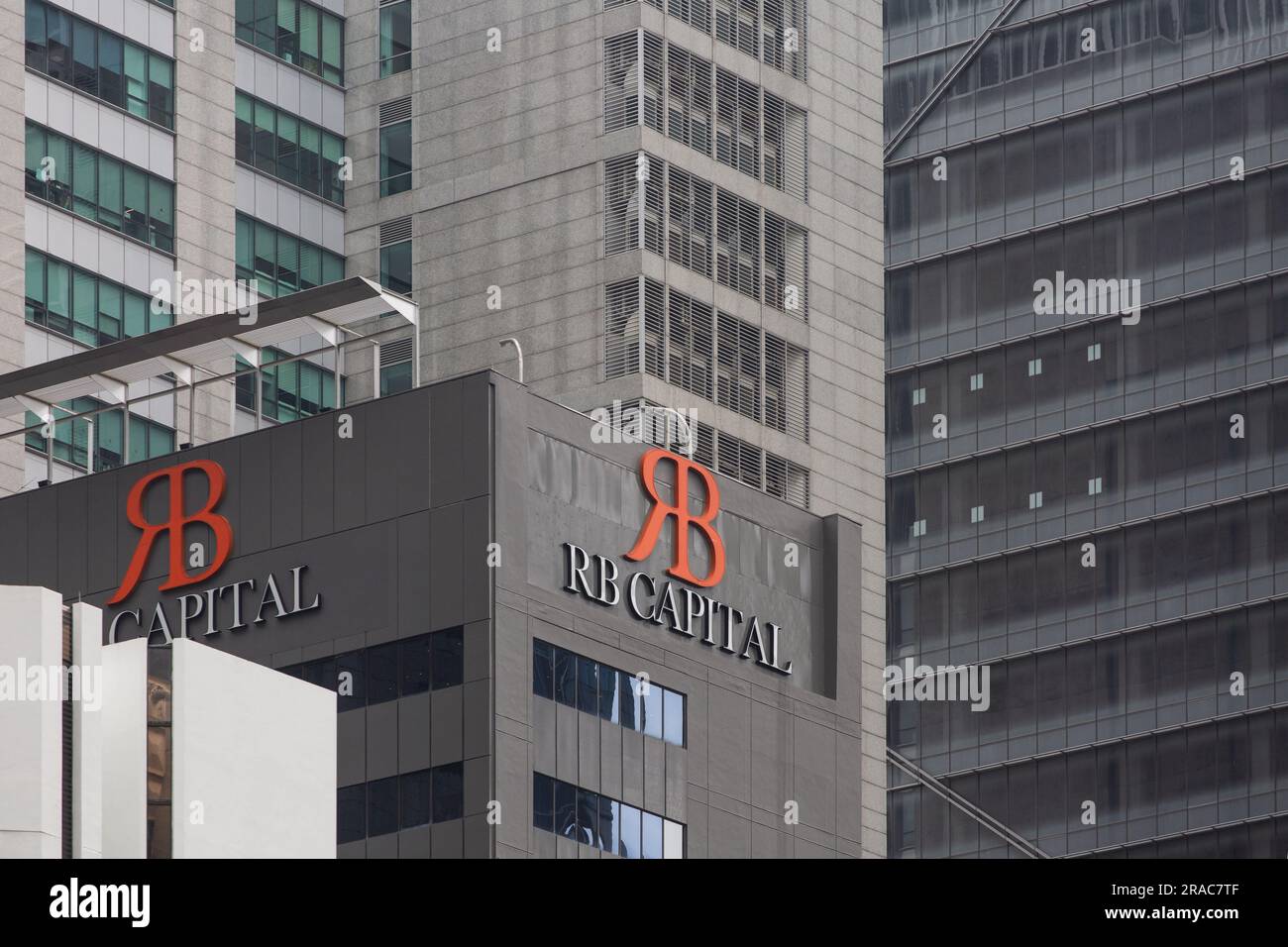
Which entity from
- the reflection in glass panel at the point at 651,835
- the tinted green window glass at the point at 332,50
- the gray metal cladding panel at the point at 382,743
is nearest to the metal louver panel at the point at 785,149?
the tinted green window glass at the point at 332,50

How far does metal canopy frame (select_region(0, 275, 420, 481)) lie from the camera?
3204 inches

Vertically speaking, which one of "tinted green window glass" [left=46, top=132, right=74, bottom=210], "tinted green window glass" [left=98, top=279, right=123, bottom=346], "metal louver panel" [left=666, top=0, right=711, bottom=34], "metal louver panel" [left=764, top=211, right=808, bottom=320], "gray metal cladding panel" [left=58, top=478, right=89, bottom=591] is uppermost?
"metal louver panel" [left=666, top=0, right=711, bottom=34]

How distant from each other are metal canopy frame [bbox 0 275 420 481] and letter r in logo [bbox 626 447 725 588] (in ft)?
23.8

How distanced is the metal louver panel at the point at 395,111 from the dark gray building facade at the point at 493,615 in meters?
A: 32.5

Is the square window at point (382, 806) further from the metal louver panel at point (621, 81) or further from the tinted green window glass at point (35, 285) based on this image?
the metal louver panel at point (621, 81)

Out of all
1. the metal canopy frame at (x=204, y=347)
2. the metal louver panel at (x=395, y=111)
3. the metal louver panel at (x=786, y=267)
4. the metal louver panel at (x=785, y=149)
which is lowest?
the metal canopy frame at (x=204, y=347)

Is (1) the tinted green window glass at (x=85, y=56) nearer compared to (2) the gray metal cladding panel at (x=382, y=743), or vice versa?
(2) the gray metal cladding panel at (x=382, y=743)

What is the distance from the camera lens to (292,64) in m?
118

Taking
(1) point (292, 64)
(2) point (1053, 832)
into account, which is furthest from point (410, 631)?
(2) point (1053, 832)

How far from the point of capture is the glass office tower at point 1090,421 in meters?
134

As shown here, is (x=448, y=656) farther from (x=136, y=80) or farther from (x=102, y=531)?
(x=136, y=80)

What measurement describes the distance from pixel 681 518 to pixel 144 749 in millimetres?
41111

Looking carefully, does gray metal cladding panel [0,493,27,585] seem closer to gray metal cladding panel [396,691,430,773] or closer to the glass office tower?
gray metal cladding panel [396,691,430,773]

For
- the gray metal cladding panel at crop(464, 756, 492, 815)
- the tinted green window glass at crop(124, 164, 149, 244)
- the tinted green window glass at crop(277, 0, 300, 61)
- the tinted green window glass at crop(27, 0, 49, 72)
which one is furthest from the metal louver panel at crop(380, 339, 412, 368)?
the gray metal cladding panel at crop(464, 756, 492, 815)
